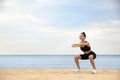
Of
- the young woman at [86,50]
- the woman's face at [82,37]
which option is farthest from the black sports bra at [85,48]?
the woman's face at [82,37]

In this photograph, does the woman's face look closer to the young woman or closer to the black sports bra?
the young woman

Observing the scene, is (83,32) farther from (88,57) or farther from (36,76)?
(36,76)

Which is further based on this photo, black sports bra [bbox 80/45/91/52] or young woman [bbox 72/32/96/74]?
black sports bra [bbox 80/45/91/52]

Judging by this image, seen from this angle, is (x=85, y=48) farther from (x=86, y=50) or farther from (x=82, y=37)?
(x=82, y=37)

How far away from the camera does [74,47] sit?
25.3 feet

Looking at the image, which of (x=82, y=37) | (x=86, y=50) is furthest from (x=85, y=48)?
(x=82, y=37)

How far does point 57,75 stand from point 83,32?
1208 millimetres

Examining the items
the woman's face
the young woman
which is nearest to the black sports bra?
the young woman

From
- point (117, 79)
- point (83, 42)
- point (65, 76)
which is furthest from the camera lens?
point (83, 42)

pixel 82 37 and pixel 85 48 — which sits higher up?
pixel 82 37

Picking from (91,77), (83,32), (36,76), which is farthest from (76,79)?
(83,32)

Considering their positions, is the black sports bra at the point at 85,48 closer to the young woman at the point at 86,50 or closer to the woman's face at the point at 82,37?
the young woman at the point at 86,50

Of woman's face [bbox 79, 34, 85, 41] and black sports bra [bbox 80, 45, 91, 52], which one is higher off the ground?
woman's face [bbox 79, 34, 85, 41]

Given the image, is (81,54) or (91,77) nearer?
(91,77)
